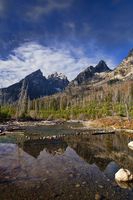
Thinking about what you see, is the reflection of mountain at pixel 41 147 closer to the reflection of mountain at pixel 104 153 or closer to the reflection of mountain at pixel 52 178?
the reflection of mountain at pixel 52 178

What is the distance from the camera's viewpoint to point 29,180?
2673 centimetres

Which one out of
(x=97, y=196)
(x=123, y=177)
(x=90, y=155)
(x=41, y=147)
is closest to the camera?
(x=97, y=196)

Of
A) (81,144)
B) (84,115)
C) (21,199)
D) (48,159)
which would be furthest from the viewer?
(84,115)

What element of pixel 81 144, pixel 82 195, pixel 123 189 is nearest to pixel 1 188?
pixel 82 195

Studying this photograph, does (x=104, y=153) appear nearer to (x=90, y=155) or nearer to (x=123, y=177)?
(x=90, y=155)

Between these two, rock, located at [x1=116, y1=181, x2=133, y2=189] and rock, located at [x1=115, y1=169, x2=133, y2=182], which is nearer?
rock, located at [x1=116, y1=181, x2=133, y2=189]

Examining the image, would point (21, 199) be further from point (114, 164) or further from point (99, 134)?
point (99, 134)

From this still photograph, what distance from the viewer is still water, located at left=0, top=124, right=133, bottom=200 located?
23.2m

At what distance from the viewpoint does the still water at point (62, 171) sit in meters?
23.2

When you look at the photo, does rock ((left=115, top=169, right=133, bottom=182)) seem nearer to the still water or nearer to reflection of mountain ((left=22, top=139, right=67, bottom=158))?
the still water

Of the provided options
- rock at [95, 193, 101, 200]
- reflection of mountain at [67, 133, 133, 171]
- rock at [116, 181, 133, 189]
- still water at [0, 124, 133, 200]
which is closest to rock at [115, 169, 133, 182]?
rock at [116, 181, 133, 189]

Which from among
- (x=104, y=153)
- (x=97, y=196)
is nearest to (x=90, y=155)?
(x=104, y=153)

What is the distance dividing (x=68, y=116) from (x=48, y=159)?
10987cm

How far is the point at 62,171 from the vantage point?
30.7 m
